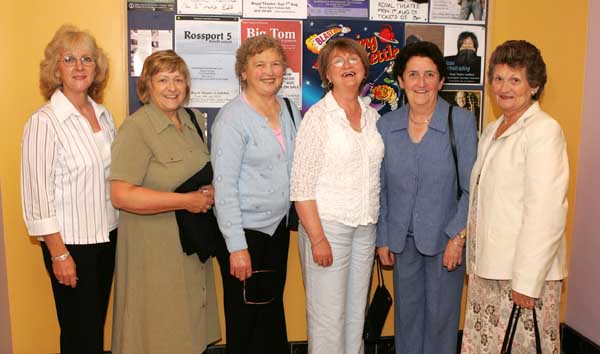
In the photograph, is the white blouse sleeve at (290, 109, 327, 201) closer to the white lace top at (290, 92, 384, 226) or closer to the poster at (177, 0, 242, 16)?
the white lace top at (290, 92, 384, 226)

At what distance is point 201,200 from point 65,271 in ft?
2.06

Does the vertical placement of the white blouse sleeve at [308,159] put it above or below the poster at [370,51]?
below

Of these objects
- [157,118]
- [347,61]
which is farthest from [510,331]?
[157,118]

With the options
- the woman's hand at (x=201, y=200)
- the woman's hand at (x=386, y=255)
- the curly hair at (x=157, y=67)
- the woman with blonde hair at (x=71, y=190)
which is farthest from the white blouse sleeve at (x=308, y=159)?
the woman with blonde hair at (x=71, y=190)

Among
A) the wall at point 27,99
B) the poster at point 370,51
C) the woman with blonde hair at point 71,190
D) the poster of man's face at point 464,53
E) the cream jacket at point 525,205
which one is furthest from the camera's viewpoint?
the poster of man's face at point 464,53

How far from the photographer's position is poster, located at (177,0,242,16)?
280 cm

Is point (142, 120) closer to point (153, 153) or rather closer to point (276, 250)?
point (153, 153)

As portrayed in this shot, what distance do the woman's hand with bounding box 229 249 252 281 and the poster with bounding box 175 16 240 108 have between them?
96 centimetres

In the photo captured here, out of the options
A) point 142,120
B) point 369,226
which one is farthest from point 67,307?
point 369,226

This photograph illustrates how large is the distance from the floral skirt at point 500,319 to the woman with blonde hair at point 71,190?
1.62 metres

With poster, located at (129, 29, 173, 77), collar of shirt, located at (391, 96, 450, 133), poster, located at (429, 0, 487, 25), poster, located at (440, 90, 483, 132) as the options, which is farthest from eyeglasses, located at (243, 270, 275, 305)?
poster, located at (429, 0, 487, 25)

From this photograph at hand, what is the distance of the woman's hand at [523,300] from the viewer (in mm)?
2028

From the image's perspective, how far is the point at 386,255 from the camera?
257 centimetres

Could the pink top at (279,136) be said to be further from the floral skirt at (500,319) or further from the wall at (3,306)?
the wall at (3,306)
